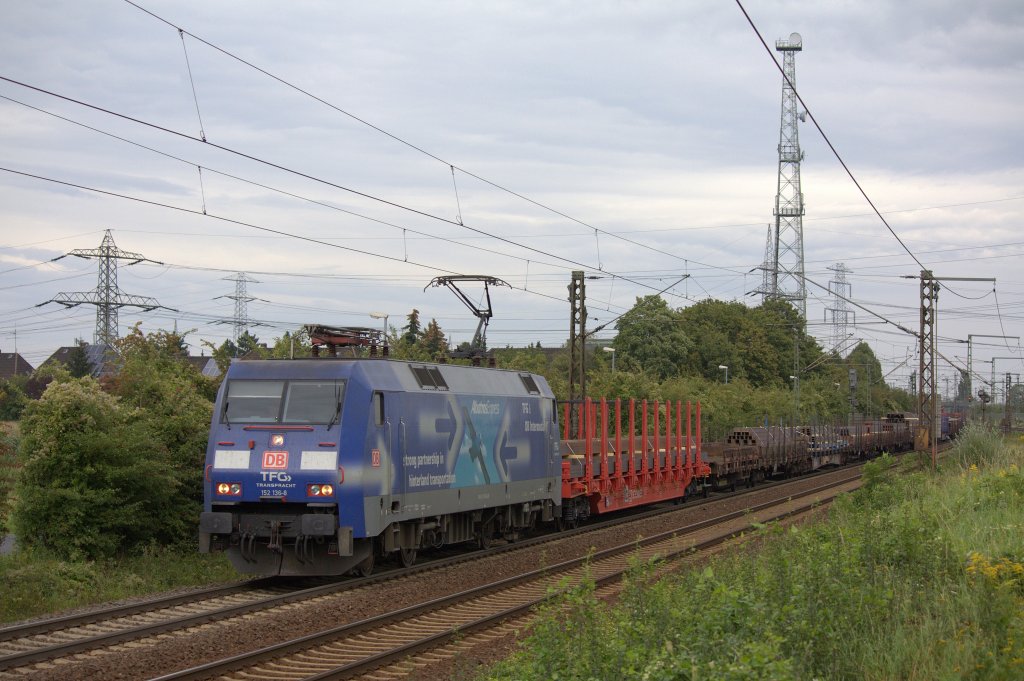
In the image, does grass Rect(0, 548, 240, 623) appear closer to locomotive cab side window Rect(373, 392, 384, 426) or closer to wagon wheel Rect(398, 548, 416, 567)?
wagon wheel Rect(398, 548, 416, 567)

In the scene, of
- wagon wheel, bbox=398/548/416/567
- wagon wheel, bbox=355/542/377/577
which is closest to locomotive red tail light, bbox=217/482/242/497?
wagon wheel, bbox=355/542/377/577

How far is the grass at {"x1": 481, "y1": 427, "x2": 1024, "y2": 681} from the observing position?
7367 millimetres

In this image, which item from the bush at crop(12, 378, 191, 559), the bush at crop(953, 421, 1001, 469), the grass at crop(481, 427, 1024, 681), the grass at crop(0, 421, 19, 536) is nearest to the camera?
the grass at crop(481, 427, 1024, 681)

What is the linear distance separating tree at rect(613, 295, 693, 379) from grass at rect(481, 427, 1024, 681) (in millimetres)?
57736

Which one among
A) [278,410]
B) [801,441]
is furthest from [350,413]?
[801,441]

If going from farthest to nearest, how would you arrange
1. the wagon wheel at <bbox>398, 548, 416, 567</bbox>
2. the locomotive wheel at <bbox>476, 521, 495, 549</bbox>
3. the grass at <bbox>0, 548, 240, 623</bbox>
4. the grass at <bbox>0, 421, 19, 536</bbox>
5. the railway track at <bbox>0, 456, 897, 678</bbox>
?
the locomotive wheel at <bbox>476, 521, 495, 549</bbox> → the wagon wheel at <bbox>398, 548, 416, 567</bbox> → the grass at <bbox>0, 421, 19, 536</bbox> → the grass at <bbox>0, 548, 240, 623</bbox> → the railway track at <bbox>0, 456, 897, 678</bbox>

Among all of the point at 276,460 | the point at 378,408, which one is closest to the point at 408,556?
the point at 378,408

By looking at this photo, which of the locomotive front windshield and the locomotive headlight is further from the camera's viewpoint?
the locomotive front windshield

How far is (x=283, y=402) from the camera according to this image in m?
15.2

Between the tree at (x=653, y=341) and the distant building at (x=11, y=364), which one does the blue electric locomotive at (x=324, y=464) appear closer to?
the tree at (x=653, y=341)

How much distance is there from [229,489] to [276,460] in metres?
0.83

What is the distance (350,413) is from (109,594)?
4.22 meters

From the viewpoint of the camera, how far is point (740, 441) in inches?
1560

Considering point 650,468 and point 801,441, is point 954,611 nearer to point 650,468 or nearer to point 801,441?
point 650,468
